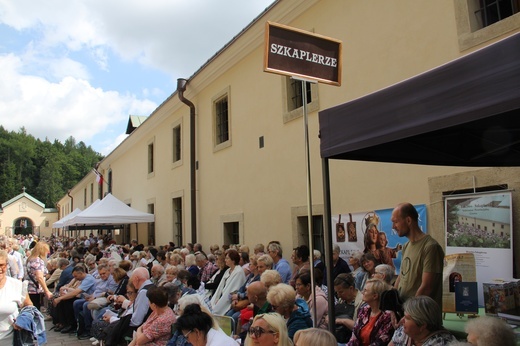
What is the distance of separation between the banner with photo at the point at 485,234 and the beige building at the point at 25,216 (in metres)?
64.8

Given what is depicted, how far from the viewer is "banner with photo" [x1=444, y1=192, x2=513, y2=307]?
15.6 feet

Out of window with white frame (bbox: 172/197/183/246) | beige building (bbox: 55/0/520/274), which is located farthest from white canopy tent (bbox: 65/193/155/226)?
window with white frame (bbox: 172/197/183/246)

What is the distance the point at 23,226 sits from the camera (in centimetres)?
6266

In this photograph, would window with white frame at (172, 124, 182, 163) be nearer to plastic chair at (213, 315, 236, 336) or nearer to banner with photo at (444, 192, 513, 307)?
plastic chair at (213, 315, 236, 336)

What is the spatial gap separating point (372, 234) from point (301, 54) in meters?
3.90

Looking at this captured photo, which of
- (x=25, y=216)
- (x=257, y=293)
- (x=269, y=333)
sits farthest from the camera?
(x=25, y=216)

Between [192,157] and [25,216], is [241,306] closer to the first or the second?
[192,157]

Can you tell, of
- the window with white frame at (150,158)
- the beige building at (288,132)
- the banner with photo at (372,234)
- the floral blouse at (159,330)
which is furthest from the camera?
the window with white frame at (150,158)

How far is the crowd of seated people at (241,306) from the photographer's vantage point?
2.93 meters

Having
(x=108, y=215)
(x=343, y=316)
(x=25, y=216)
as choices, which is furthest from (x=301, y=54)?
(x=25, y=216)

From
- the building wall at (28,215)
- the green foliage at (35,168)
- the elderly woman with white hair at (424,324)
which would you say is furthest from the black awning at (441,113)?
the green foliage at (35,168)

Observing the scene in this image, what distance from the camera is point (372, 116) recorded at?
2721 mm

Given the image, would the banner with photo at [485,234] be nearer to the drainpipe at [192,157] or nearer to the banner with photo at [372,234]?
the banner with photo at [372,234]

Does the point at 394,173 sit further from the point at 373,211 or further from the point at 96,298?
the point at 96,298
